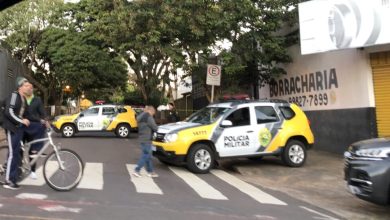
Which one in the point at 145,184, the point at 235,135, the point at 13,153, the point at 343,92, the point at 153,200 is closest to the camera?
the point at 13,153

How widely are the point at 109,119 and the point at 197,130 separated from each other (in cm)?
1164

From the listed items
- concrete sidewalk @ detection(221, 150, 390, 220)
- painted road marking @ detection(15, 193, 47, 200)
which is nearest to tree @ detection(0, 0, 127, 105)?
concrete sidewalk @ detection(221, 150, 390, 220)

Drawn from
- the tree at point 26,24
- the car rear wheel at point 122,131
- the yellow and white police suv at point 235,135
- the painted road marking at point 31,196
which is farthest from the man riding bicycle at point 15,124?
the tree at point 26,24

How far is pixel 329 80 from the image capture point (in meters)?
17.0

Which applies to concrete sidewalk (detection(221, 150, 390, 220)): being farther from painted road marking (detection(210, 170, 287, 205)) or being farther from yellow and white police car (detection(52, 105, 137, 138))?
yellow and white police car (detection(52, 105, 137, 138))

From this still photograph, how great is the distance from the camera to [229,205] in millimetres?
8672

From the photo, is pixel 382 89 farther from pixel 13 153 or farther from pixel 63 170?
pixel 13 153

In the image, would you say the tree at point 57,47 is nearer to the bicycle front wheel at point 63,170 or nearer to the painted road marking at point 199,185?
the painted road marking at point 199,185

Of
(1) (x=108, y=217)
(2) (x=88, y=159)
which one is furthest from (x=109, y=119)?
(1) (x=108, y=217)

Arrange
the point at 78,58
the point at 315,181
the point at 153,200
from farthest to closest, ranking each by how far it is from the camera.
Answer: the point at 78,58 < the point at 315,181 < the point at 153,200

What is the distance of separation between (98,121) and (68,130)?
138 cm

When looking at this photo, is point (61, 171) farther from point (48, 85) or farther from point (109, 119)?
point (48, 85)

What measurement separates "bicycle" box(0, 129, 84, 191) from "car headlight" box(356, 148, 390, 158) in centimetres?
466

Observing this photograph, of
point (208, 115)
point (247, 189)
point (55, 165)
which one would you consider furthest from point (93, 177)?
point (208, 115)
